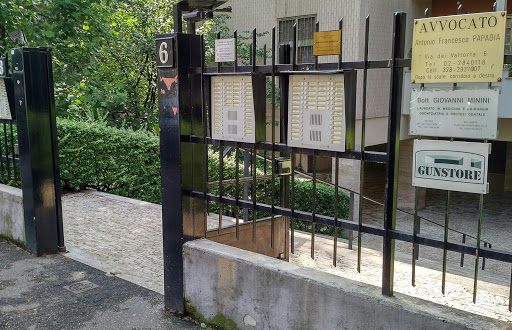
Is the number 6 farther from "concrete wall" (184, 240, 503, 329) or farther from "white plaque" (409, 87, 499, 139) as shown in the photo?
"white plaque" (409, 87, 499, 139)

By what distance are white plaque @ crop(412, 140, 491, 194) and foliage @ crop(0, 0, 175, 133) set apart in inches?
355

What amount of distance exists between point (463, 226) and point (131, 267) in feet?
36.9

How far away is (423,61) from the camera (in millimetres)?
2910

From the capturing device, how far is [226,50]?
3.88 m

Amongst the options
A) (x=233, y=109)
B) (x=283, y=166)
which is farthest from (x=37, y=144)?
(x=283, y=166)

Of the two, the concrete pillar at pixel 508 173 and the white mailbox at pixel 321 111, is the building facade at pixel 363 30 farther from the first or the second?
the white mailbox at pixel 321 111

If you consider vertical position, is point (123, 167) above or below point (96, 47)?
below

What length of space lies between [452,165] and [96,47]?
11518 mm

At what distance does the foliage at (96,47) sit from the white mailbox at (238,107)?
7388mm

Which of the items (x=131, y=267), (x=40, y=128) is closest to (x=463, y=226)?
(x=131, y=267)

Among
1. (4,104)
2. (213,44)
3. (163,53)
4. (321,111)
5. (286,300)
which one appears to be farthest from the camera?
(213,44)

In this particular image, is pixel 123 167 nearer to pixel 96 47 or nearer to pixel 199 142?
pixel 96 47

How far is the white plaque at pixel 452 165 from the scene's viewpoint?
9.04 ft

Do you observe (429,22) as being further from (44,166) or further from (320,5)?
(320,5)
